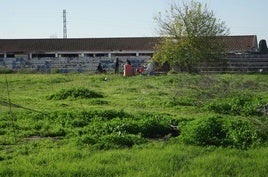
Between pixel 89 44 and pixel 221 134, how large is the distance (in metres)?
59.1

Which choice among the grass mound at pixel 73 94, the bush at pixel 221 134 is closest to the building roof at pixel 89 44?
the grass mound at pixel 73 94

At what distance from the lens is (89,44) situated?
67625 millimetres

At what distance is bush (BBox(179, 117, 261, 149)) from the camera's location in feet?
29.5

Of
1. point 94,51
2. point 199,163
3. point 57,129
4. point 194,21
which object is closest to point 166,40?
point 194,21

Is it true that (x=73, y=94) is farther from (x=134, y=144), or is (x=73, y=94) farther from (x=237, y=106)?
(x=134, y=144)

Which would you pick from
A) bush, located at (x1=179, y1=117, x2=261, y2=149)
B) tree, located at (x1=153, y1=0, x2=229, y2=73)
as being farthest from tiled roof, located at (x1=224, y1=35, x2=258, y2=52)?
bush, located at (x1=179, y1=117, x2=261, y2=149)

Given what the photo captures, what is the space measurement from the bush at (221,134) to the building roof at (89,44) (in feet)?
182

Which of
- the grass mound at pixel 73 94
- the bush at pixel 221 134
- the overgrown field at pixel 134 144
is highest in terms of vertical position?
the bush at pixel 221 134

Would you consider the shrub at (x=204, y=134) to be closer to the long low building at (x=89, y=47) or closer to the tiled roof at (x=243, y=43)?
the long low building at (x=89, y=47)

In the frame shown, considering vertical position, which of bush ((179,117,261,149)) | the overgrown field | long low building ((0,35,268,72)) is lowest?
the overgrown field

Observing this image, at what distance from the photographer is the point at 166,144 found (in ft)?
30.2

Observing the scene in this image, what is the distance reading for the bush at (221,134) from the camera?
8992mm

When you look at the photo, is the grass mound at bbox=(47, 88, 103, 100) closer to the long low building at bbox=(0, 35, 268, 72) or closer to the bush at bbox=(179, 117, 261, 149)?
the bush at bbox=(179, 117, 261, 149)

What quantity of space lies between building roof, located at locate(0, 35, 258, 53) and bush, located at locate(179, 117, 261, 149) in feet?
182
